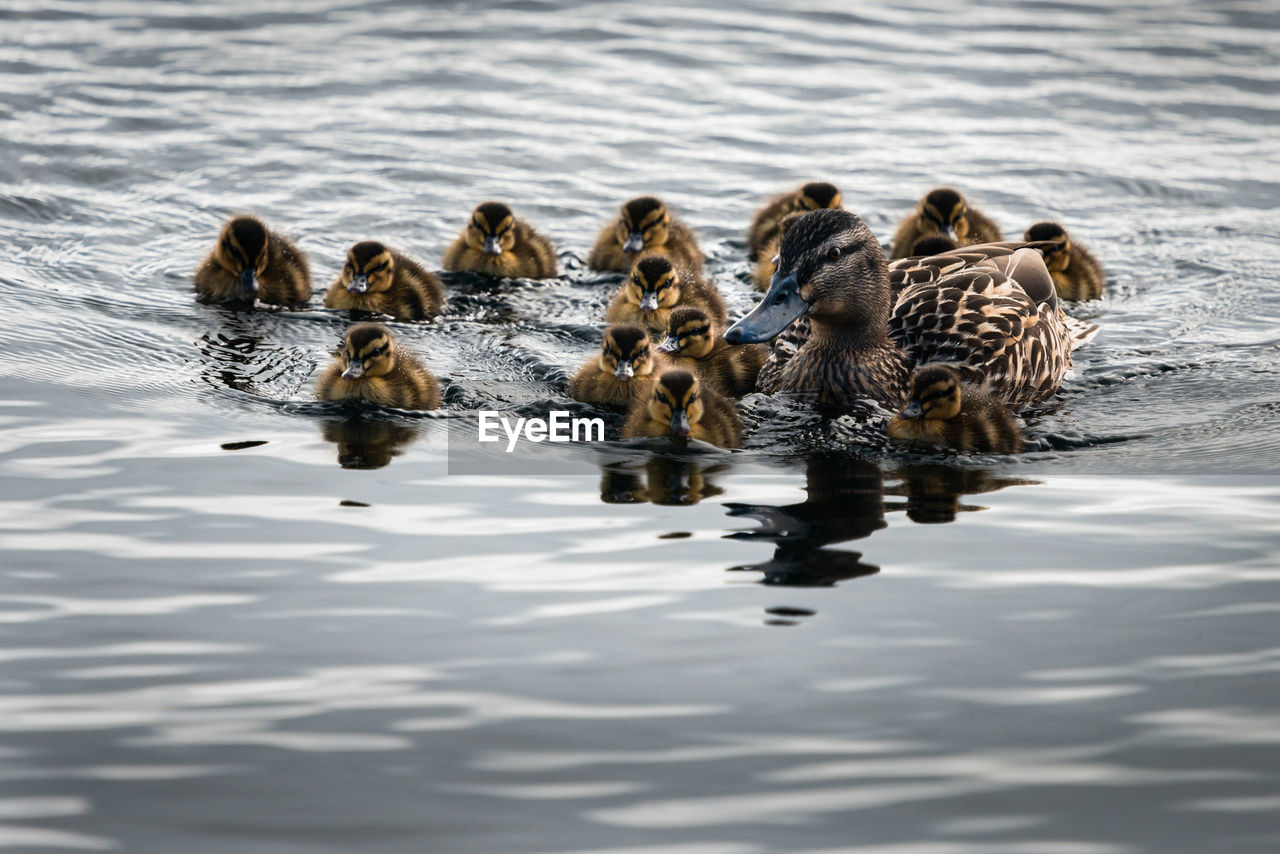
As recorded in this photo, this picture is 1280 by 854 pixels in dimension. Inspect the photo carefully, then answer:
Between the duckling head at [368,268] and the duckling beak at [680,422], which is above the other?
the duckling head at [368,268]

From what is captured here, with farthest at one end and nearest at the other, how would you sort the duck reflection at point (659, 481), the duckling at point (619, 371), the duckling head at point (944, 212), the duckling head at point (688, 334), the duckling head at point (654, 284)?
the duckling head at point (944, 212) → the duckling head at point (654, 284) → the duckling head at point (688, 334) → the duckling at point (619, 371) → the duck reflection at point (659, 481)

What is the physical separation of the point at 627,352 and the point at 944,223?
2.48m

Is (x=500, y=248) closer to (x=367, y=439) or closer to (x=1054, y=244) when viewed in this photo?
(x=367, y=439)

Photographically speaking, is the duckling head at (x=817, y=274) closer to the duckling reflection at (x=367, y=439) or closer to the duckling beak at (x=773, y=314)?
the duckling beak at (x=773, y=314)

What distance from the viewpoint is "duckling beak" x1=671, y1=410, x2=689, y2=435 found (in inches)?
196

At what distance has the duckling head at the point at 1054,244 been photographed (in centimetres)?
711

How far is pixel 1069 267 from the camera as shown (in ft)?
23.7

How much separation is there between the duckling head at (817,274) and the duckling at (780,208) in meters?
1.85

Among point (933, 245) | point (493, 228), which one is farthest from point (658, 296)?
point (933, 245)

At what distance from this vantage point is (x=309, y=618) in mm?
3721

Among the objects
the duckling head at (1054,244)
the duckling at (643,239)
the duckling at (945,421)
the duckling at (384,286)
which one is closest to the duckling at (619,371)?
the duckling at (945,421)

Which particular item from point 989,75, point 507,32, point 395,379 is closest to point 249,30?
point 507,32

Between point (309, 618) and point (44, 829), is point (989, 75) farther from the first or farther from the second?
point (44, 829)

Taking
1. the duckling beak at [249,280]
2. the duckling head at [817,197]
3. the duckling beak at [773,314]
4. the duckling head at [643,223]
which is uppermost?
the duckling head at [817,197]
